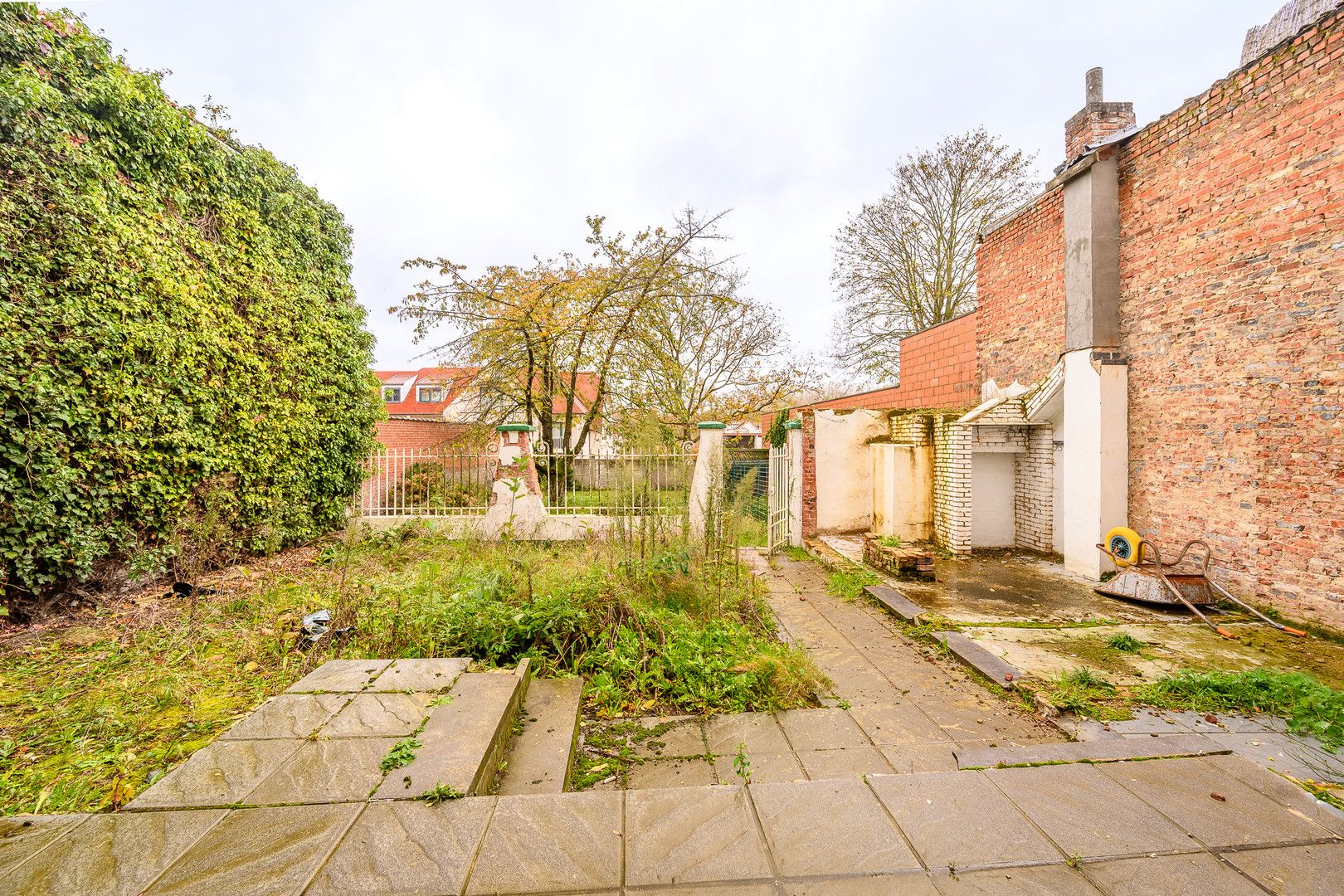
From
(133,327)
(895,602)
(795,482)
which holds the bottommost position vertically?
(895,602)

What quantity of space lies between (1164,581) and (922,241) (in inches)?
483

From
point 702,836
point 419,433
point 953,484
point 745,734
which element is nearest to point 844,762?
point 745,734

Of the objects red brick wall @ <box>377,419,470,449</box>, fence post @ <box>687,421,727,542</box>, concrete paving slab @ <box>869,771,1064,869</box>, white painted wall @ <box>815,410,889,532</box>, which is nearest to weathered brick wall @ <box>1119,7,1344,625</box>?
white painted wall @ <box>815,410,889,532</box>

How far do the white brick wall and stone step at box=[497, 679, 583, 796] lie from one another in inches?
291

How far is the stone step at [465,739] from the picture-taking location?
1.97 m

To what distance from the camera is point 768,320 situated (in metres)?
16.3

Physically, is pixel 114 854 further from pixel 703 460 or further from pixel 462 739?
pixel 703 460

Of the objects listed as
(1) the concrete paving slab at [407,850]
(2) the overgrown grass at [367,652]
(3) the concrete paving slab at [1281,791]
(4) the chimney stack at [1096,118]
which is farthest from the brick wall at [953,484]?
(1) the concrete paving slab at [407,850]

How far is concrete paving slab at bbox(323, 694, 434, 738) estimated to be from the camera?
7.69 feet

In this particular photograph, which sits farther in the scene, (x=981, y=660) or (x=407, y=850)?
(x=981, y=660)

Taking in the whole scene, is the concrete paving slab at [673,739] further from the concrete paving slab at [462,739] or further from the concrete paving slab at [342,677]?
the concrete paving slab at [342,677]

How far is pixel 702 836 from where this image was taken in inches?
69.4

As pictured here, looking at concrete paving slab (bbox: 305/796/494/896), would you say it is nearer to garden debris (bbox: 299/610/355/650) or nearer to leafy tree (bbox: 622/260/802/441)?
garden debris (bbox: 299/610/355/650)

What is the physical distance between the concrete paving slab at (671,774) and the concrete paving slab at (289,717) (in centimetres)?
151
